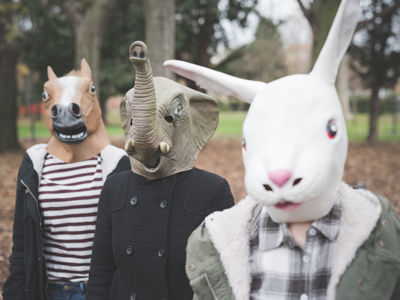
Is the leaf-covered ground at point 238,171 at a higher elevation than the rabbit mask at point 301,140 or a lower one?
lower

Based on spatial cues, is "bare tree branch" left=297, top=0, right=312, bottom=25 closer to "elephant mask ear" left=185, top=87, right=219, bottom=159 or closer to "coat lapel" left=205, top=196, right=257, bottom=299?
"elephant mask ear" left=185, top=87, right=219, bottom=159

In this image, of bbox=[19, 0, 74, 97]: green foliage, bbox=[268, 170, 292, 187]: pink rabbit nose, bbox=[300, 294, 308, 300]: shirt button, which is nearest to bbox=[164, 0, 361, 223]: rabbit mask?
bbox=[268, 170, 292, 187]: pink rabbit nose

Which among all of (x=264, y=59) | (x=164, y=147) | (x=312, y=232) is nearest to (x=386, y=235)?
(x=312, y=232)

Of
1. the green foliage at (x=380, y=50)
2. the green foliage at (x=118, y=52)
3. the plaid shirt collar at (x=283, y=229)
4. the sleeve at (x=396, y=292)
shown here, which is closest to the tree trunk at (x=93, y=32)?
the plaid shirt collar at (x=283, y=229)

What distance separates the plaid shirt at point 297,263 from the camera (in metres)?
1.40

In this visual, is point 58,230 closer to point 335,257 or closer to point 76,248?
point 76,248

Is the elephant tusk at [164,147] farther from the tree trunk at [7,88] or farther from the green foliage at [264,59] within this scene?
the green foliage at [264,59]

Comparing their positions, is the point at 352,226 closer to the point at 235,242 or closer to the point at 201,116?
the point at 235,242

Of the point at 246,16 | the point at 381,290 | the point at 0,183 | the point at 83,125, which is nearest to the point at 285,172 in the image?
the point at 381,290

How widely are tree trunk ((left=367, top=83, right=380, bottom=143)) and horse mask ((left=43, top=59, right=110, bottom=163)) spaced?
1394 cm

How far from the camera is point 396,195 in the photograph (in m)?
7.53

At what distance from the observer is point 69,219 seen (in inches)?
93.3

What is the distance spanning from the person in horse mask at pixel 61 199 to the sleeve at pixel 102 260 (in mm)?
390

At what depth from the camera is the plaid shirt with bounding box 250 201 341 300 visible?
140 cm
